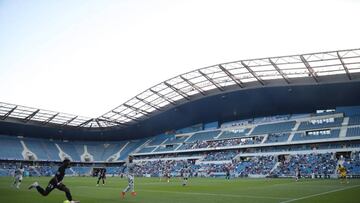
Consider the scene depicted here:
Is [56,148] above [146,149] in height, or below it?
above

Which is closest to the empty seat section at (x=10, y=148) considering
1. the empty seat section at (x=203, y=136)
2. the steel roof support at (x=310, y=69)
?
the empty seat section at (x=203, y=136)

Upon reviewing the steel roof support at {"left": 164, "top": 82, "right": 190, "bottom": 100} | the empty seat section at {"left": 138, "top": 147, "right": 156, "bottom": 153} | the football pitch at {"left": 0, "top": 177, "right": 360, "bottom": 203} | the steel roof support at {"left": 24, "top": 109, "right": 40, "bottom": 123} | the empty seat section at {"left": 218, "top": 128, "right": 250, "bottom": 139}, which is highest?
the steel roof support at {"left": 164, "top": 82, "right": 190, "bottom": 100}

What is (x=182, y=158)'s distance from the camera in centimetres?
6931

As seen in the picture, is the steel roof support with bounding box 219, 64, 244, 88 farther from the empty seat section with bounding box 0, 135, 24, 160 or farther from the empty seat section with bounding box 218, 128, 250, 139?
the empty seat section with bounding box 0, 135, 24, 160

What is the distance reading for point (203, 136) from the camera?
7112 centimetres

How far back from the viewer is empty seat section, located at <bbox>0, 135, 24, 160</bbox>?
232 ft

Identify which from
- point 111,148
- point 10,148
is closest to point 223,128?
point 111,148

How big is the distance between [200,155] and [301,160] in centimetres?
2320

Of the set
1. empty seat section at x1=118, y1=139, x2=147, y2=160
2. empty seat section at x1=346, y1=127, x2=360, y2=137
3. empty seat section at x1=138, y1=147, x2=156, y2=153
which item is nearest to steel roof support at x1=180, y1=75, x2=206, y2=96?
empty seat section at x1=138, y1=147, x2=156, y2=153

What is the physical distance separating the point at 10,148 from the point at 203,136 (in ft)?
145

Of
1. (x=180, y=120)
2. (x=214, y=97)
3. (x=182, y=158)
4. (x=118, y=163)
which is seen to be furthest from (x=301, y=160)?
(x=118, y=163)

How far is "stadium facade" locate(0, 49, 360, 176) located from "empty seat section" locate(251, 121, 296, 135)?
208 mm

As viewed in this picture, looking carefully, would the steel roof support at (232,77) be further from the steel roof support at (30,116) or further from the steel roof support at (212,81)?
the steel roof support at (30,116)

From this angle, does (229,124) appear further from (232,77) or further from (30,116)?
(30,116)
